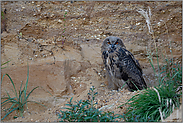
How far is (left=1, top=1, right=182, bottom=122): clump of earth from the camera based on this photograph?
428 cm

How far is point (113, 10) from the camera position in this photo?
18.2 feet

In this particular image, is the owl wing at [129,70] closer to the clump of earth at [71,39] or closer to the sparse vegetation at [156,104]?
the clump of earth at [71,39]

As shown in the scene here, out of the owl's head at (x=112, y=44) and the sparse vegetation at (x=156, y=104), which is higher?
the owl's head at (x=112, y=44)

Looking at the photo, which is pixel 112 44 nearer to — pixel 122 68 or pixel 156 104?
pixel 122 68

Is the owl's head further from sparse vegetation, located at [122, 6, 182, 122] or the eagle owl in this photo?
sparse vegetation, located at [122, 6, 182, 122]

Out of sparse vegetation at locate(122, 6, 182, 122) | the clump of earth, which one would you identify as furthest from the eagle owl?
sparse vegetation at locate(122, 6, 182, 122)

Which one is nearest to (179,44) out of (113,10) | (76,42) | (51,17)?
(113,10)

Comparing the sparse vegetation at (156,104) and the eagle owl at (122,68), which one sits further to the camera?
the eagle owl at (122,68)

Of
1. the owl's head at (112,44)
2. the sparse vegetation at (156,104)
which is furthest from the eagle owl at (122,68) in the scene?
the sparse vegetation at (156,104)

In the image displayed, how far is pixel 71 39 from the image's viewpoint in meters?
5.11

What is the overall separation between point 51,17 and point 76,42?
1112mm

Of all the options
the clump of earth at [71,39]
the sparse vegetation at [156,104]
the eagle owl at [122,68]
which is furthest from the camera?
→ the clump of earth at [71,39]

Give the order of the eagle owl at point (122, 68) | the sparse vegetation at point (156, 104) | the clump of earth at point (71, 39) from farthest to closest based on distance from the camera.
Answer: the clump of earth at point (71, 39), the eagle owl at point (122, 68), the sparse vegetation at point (156, 104)

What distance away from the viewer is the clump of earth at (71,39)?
14.0 ft
